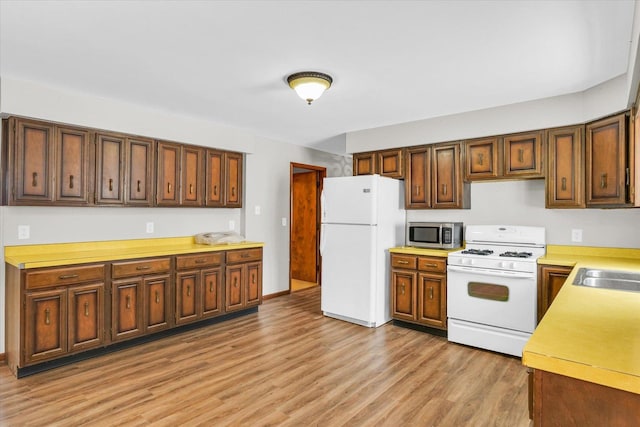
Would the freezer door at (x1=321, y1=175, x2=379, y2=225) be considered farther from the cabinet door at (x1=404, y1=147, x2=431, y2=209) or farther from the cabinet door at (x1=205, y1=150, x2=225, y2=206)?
the cabinet door at (x1=205, y1=150, x2=225, y2=206)

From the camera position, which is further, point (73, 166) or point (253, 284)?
point (253, 284)

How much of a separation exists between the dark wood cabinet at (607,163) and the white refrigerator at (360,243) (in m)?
1.90

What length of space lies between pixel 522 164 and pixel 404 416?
2600mm

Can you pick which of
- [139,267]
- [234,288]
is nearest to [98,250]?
[139,267]

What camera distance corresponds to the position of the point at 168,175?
399 centimetres

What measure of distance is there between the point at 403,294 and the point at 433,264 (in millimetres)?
506

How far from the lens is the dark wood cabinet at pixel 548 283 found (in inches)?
119

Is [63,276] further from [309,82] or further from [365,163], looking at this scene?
[365,163]

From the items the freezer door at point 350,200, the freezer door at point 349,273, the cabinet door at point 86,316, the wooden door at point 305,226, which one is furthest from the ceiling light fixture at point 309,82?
the wooden door at point 305,226

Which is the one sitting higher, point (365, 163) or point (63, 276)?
point (365, 163)

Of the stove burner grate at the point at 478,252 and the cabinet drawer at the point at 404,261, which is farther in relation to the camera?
the cabinet drawer at the point at 404,261

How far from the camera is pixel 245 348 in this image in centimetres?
341

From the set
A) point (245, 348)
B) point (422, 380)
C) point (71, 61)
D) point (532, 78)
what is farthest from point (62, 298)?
point (532, 78)

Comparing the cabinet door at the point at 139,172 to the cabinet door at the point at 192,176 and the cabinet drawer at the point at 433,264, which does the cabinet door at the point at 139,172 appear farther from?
the cabinet drawer at the point at 433,264
